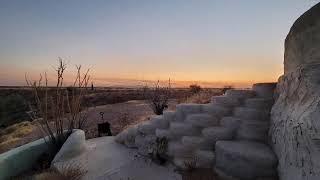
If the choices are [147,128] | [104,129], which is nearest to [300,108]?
[147,128]

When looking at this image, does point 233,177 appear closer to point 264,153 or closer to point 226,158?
point 226,158

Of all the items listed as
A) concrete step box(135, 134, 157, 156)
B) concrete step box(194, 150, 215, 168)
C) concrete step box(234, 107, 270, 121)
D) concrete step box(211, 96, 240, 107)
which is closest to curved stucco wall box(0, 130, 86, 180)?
concrete step box(135, 134, 157, 156)

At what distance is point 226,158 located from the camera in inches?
159

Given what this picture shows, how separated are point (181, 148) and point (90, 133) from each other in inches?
166

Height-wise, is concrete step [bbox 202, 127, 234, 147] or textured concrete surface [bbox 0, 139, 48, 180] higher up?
concrete step [bbox 202, 127, 234, 147]

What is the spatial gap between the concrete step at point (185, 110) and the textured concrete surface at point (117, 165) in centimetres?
93

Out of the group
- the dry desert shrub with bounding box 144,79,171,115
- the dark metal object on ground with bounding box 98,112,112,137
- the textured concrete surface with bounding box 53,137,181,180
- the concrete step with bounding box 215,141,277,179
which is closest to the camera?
the concrete step with bounding box 215,141,277,179

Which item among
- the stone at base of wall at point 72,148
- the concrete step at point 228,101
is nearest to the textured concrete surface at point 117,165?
the stone at base of wall at point 72,148

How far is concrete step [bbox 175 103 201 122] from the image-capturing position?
5305 mm

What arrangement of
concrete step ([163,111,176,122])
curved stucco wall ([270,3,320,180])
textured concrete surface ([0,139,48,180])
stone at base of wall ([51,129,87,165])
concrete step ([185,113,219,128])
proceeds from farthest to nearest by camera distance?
concrete step ([163,111,176,122]) < stone at base of wall ([51,129,87,165]) < textured concrete surface ([0,139,48,180]) < concrete step ([185,113,219,128]) < curved stucco wall ([270,3,320,180])

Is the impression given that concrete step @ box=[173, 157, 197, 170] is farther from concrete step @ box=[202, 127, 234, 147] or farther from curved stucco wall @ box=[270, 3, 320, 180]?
curved stucco wall @ box=[270, 3, 320, 180]

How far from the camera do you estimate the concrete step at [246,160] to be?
3738 mm

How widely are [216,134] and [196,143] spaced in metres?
0.34

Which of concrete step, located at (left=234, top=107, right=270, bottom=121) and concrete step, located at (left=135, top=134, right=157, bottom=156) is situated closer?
concrete step, located at (left=234, top=107, right=270, bottom=121)
